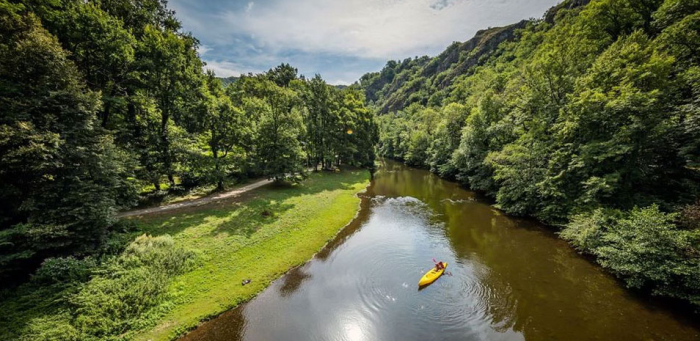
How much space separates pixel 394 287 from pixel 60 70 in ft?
69.3

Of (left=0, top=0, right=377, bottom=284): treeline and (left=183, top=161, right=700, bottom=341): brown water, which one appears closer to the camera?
(left=183, top=161, right=700, bottom=341): brown water

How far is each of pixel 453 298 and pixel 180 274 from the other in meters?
15.3

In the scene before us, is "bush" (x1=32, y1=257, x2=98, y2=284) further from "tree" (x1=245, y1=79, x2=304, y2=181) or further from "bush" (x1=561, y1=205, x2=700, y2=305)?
"bush" (x1=561, y1=205, x2=700, y2=305)

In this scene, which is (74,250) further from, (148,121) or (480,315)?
(480,315)

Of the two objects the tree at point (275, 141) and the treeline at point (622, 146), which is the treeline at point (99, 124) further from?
the treeline at point (622, 146)

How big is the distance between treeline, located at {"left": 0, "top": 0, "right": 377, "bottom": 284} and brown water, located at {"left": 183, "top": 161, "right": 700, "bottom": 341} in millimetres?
8969

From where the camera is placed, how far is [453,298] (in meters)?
12.9

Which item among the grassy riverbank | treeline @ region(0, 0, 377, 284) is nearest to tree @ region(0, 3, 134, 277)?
treeline @ region(0, 0, 377, 284)

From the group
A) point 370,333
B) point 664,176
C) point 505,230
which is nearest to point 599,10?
point 664,176

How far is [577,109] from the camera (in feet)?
59.5

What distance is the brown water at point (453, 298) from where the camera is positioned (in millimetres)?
10578

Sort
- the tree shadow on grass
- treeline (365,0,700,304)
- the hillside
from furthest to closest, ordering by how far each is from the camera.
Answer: the hillside, the tree shadow on grass, treeline (365,0,700,304)

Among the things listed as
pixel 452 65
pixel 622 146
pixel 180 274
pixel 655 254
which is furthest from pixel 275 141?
pixel 452 65

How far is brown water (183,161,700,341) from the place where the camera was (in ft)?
34.7
